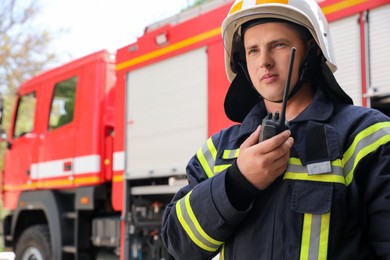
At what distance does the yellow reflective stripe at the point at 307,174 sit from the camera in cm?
110

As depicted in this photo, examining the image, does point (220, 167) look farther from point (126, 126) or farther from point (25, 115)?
point (25, 115)

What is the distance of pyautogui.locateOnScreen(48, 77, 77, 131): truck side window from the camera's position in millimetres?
5523

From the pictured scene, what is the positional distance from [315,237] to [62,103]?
4.96 metres

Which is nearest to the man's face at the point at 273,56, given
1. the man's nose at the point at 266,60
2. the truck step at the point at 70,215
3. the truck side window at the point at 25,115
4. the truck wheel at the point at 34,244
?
the man's nose at the point at 266,60

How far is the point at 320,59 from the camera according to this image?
1.35 meters

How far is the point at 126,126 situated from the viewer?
15.8 ft

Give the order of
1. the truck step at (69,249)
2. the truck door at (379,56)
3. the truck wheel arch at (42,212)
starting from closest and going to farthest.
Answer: the truck door at (379,56)
the truck step at (69,249)
the truck wheel arch at (42,212)

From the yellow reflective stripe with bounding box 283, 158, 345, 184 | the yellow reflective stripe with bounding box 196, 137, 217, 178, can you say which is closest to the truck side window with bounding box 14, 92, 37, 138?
the yellow reflective stripe with bounding box 196, 137, 217, 178

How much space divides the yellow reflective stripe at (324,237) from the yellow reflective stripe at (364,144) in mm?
95

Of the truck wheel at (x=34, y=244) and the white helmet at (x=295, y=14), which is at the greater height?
the white helmet at (x=295, y=14)

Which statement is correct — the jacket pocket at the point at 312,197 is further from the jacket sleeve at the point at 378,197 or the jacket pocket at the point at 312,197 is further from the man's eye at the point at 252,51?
the man's eye at the point at 252,51

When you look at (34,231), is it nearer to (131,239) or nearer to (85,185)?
(85,185)

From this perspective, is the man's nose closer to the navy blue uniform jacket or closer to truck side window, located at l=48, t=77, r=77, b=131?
the navy blue uniform jacket

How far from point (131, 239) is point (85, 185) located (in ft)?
2.83
